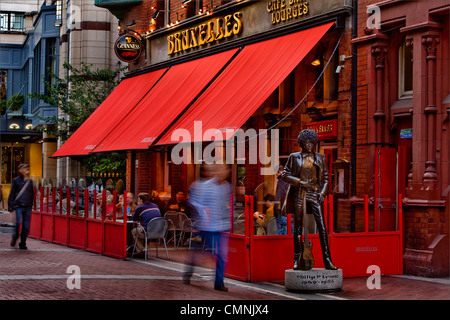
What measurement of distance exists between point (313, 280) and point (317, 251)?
63.8 inches

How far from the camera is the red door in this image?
13.2 meters

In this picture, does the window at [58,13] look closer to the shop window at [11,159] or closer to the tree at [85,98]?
the tree at [85,98]

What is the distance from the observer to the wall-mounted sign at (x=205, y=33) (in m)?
18.3

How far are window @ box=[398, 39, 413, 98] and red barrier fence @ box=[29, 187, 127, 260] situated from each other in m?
5.82

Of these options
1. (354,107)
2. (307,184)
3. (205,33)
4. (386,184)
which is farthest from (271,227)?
(205,33)

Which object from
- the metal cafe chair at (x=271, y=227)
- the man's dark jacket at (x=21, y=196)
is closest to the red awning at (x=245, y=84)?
the metal cafe chair at (x=271, y=227)

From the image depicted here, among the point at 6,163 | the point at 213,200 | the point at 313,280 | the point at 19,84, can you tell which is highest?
the point at 19,84

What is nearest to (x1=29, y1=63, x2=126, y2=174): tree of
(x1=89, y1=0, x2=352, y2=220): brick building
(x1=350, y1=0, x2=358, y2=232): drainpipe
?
(x1=89, y1=0, x2=352, y2=220): brick building

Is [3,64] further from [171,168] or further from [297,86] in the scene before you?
[297,86]

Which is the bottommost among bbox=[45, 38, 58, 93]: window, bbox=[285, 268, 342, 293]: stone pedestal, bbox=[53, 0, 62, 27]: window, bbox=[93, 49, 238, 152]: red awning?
bbox=[285, 268, 342, 293]: stone pedestal

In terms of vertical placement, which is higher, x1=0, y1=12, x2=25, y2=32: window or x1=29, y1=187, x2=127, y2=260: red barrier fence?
x1=0, y1=12, x2=25, y2=32: window

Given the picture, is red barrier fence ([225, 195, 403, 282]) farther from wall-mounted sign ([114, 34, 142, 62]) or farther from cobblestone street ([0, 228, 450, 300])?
wall-mounted sign ([114, 34, 142, 62])

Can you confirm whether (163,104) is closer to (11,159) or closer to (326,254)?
(326,254)

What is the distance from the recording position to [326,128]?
15.4 meters
